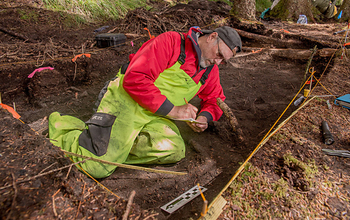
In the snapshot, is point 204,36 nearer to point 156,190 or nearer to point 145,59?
point 145,59

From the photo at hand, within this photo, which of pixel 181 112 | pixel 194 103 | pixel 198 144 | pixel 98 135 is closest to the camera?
pixel 98 135

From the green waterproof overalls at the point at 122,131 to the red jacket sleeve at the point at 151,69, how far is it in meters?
0.11

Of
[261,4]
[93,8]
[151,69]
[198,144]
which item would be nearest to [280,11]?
[261,4]

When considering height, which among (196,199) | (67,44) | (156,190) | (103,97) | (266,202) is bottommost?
(156,190)

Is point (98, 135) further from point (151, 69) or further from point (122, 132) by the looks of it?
point (151, 69)

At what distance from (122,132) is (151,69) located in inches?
28.1

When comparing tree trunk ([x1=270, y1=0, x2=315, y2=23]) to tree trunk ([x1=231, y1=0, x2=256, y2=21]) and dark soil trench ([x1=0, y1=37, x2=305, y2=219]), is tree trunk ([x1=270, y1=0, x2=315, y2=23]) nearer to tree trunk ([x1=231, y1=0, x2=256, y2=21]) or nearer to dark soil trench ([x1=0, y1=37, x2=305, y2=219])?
tree trunk ([x1=231, y1=0, x2=256, y2=21])

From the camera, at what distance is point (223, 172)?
197cm

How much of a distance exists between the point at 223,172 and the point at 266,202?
0.61 m

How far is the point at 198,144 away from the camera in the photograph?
2436mm

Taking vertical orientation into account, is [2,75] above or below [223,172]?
above

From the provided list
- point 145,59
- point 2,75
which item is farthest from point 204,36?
point 2,75

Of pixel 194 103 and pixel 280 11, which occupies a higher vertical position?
pixel 280 11

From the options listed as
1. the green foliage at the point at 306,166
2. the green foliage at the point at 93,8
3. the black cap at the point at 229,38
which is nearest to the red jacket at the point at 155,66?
the black cap at the point at 229,38
